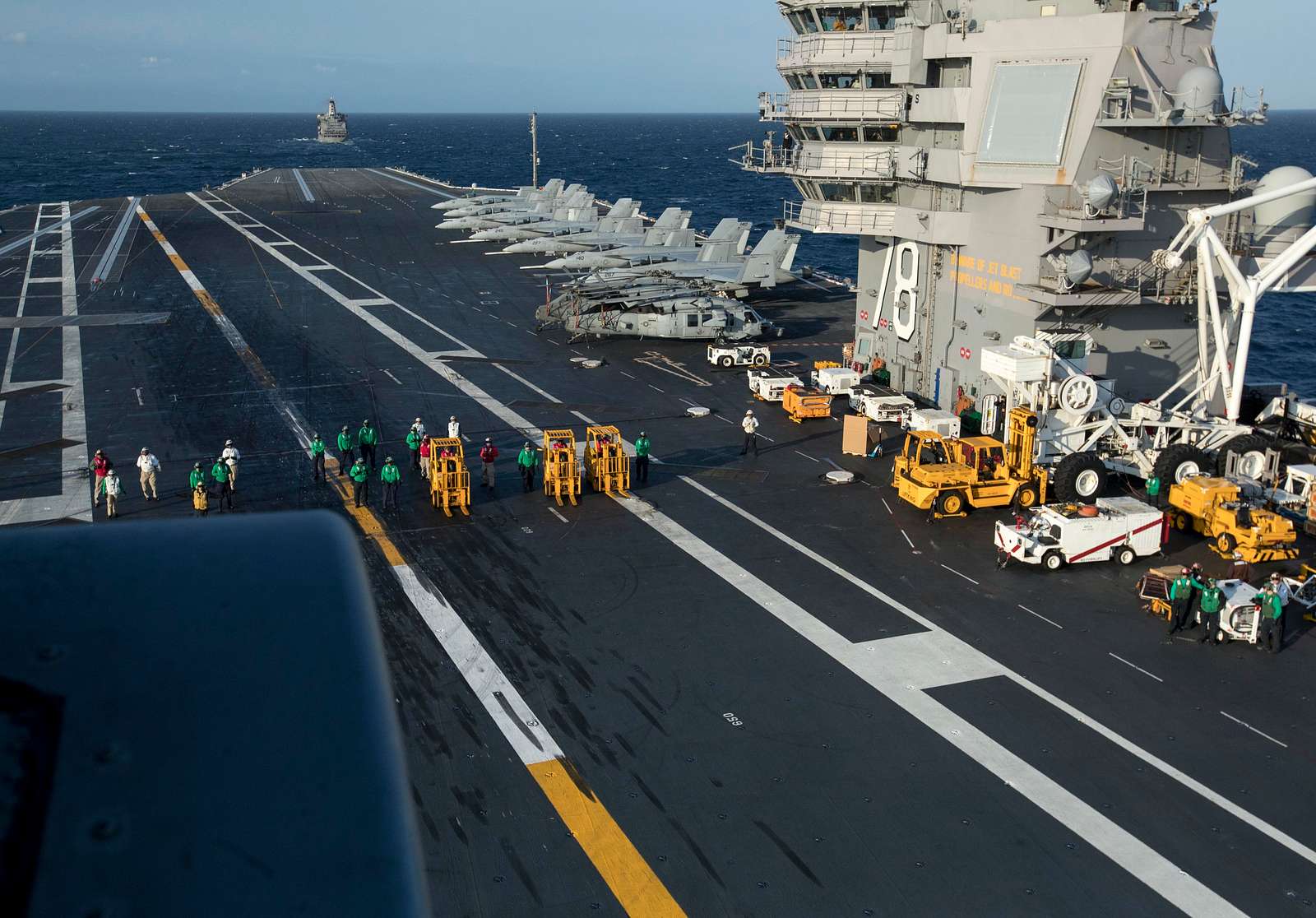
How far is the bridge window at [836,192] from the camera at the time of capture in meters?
44.1

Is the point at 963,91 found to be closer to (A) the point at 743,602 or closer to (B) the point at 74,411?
(A) the point at 743,602

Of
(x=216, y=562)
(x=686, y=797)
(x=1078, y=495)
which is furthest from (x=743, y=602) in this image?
(x=216, y=562)

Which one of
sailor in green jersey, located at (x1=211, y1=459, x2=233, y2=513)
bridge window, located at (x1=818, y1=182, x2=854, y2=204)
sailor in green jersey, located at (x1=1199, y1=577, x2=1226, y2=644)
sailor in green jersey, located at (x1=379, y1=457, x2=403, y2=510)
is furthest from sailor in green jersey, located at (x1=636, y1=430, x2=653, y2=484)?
bridge window, located at (x1=818, y1=182, x2=854, y2=204)

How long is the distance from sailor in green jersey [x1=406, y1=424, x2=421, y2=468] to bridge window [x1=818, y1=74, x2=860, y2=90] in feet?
67.8

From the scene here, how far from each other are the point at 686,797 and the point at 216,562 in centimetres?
1587

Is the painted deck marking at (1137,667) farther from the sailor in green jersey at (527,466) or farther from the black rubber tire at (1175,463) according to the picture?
the sailor in green jersey at (527,466)

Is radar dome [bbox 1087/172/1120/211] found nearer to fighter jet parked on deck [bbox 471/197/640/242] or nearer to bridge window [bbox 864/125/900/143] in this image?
bridge window [bbox 864/125/900/143]

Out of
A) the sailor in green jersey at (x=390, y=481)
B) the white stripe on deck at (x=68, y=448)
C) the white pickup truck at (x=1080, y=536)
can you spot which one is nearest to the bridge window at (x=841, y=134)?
the white pickup truck at (x=1080, y=536)

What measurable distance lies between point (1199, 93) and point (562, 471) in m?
21.5

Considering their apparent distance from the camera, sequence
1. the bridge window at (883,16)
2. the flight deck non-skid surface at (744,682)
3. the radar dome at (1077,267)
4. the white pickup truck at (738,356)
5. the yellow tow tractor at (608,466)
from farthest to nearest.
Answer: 1. the white pickup truck at (738,356)
2. the bridge window at (883,16)
3. the radar dome at (1077,267)
4. the yellow tow tractor at (608,466)
5. the flight deck non-skid surface at (744,682)

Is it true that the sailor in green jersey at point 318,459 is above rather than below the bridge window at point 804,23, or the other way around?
below

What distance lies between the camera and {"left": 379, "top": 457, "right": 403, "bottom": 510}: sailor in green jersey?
100 feet

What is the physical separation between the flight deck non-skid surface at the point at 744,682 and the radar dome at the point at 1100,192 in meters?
10.1

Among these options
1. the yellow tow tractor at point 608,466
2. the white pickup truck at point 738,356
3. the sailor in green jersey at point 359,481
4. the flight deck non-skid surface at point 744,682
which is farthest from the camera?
the white pickup truck at point 738,356
